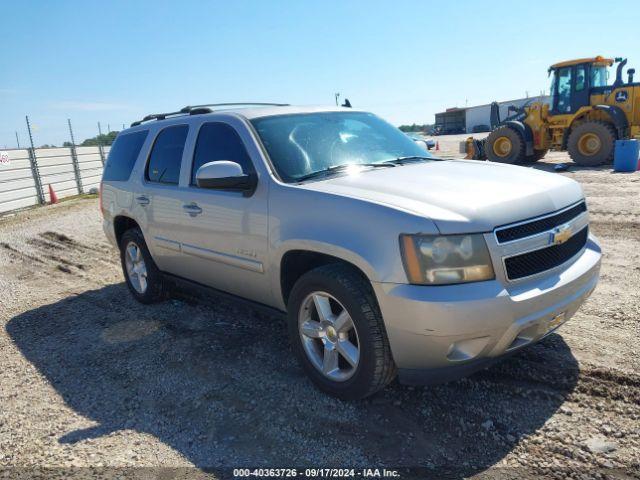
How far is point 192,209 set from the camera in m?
4.10

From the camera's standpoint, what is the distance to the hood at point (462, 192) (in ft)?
8.64

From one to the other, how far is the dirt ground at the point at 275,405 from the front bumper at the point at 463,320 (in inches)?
16.4

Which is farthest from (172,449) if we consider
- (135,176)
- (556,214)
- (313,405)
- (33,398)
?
(135,176)

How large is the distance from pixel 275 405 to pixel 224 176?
155 centimetres

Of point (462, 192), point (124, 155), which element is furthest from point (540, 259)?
point (124, 155)

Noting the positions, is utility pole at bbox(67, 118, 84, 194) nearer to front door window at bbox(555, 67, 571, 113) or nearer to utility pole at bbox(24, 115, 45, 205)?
utility pole at bbox(24, 115, 45, 205)

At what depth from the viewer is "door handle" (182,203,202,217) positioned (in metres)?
4.02

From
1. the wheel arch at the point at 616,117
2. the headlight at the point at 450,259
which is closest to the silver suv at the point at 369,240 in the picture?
the headlight at the point at 450,259

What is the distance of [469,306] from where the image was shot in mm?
2520

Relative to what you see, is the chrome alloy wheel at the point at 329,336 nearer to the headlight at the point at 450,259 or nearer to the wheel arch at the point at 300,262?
the wheel arch at the point at 300,262

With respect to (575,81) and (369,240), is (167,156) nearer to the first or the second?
(369,240)

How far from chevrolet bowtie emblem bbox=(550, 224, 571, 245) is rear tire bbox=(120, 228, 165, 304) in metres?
3.68

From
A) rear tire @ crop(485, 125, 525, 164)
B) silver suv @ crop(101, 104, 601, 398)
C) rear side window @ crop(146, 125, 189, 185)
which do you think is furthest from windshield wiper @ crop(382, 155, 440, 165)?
rear tire @ crop(485, 125, 525, 164)

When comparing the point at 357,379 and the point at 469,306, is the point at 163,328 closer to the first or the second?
the point at 357,379
